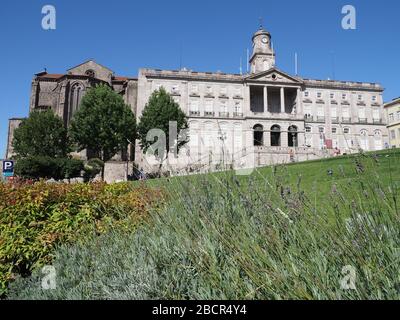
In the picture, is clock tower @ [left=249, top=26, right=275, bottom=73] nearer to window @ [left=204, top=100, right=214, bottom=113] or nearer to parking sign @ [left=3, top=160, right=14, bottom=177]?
window @ [left=204, top=100, right=214, bottom=113]

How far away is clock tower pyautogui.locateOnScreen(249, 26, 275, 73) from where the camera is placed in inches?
2135

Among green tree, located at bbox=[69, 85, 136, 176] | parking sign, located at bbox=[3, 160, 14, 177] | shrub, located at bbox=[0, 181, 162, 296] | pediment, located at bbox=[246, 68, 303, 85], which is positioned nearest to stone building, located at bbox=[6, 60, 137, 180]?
→ green tree, located at bbox=[69, 85, 136, 176]

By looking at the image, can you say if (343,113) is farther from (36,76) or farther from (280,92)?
(36,76)

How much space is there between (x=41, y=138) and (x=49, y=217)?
34676 millimetres

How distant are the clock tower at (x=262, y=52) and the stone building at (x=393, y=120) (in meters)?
23.0

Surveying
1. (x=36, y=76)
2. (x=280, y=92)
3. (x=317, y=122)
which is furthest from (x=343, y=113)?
(x=36, y=76)

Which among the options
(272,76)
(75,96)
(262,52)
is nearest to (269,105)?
(272,76)

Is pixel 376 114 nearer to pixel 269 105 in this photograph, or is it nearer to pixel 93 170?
pixel 269 105

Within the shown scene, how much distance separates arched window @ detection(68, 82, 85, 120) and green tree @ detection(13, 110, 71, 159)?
42.1ft

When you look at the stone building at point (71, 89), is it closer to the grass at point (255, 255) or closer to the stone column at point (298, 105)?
the stone column at point (298, 105)

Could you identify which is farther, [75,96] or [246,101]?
[75,96]

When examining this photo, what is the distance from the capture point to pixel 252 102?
51.4m

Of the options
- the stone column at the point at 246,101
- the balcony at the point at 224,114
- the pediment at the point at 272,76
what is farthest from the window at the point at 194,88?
the pediment at the point at 272,76

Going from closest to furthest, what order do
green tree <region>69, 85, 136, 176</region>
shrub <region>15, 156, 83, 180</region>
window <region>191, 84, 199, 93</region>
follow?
shrub <region>15, 156, 83, 180</region> < green tree <region>69, 85, 136, 176</region> < window <region>191, 84, 199, 93</region>
